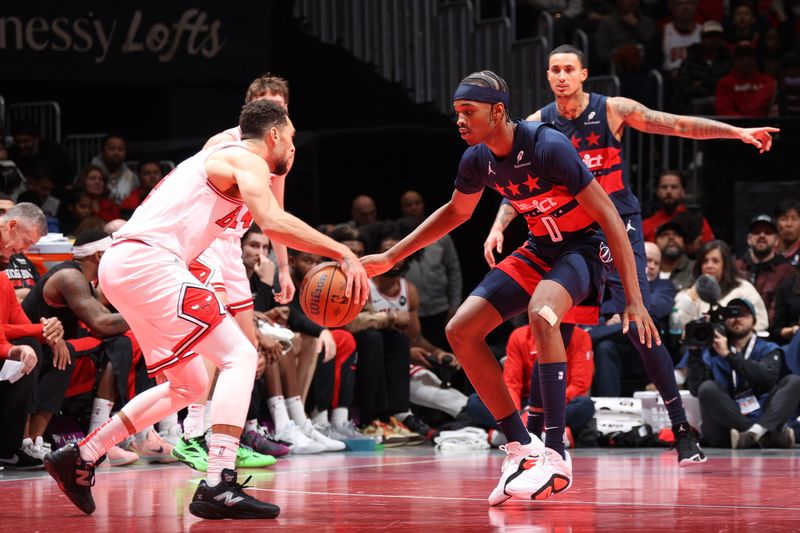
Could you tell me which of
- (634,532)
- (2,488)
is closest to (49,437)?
(2,488)

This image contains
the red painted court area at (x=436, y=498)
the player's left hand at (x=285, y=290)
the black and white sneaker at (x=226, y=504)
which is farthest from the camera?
the player's left hand at (x=285, y=290)

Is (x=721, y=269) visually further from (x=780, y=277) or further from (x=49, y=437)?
(x=49, y=437)

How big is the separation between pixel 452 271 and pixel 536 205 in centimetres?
578

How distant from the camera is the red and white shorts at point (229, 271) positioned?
7.01 m

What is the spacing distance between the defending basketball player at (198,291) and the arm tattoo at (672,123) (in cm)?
252

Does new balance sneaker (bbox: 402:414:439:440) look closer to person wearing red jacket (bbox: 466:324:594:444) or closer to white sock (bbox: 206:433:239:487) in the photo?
person wearing red jacket (bbox: 466:324:594:444)

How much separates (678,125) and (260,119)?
107 inches

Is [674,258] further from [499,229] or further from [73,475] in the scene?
[73,475]

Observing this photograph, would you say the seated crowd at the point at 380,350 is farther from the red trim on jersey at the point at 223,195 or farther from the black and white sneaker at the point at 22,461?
the red trim on jersey at the point at 223,195

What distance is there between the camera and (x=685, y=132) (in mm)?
7129

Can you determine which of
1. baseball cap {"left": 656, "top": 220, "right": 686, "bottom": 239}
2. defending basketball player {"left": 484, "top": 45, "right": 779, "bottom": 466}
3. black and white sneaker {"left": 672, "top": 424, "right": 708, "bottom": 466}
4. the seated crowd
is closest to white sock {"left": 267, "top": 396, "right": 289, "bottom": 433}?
the seated crowd

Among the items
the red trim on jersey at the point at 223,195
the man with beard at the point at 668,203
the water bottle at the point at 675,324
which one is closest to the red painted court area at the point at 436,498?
the red trim on jersey at the point at 223,195

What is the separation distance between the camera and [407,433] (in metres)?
9.95

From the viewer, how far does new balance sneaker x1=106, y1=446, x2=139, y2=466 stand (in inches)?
311
